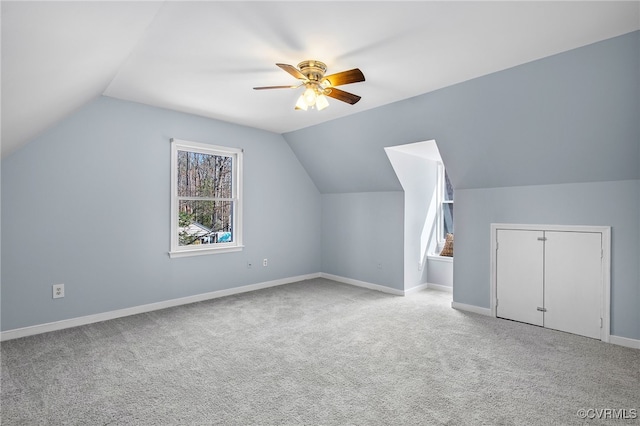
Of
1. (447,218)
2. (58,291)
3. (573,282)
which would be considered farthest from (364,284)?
(58,291)

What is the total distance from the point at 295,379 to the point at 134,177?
115 inches

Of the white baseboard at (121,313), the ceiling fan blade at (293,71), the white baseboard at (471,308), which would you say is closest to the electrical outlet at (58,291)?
the white baseboard at (121,313)

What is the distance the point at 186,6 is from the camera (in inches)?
78.7

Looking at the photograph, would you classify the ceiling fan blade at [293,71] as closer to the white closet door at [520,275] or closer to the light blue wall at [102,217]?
the light blue wall at [102,217]

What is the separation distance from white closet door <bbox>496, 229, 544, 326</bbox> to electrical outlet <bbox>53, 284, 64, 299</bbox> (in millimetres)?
4727

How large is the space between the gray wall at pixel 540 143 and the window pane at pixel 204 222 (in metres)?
2.00

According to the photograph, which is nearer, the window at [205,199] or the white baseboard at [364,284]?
the window at [205,199]

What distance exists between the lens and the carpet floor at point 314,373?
2.03 meters

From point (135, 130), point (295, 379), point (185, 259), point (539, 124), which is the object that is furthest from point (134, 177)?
point (539, 124)

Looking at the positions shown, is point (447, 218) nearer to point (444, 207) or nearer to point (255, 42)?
point (444, 207)

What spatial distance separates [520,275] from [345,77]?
2.93 metres

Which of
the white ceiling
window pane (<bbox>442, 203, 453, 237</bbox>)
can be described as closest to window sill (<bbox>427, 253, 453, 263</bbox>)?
window pane (<bbox>442, 203, 453, 237</bbox>)

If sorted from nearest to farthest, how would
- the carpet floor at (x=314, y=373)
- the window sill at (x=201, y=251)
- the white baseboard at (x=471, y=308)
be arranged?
the carpet floor at (x=314, y=373), the white baseboard at (x=471, y=308), the window sill at (x=201, y=251)

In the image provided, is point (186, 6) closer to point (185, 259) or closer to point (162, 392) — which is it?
point (162, 392)
